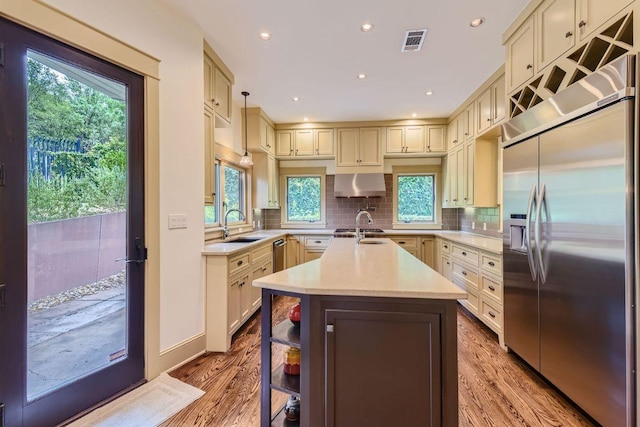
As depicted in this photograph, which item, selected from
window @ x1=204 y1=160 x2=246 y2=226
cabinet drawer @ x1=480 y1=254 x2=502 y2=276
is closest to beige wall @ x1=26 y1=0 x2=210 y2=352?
window @ x1=204 y1=160 x2=246 y2=226

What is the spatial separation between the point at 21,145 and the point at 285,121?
3667 mm

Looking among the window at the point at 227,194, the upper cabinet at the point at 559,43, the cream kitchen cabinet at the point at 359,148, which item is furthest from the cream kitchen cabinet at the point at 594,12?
the window at the point at 227,194

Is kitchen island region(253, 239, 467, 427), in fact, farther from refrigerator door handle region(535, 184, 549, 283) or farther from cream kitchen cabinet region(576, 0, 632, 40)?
cream kitchen cabinet region(576, 0, 632, 40)

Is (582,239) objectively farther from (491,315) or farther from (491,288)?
(491,315)

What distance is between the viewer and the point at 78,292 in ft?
5.66

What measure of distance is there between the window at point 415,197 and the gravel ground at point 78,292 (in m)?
4.24

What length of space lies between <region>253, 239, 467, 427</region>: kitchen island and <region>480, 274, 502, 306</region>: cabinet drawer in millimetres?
1743

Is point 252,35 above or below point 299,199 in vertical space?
above

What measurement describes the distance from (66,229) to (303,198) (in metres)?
3.80

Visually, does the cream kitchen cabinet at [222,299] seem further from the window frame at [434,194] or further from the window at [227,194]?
the window frame at [434,194]

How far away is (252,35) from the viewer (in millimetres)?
2451

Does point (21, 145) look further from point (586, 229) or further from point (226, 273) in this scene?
point (586, 229)

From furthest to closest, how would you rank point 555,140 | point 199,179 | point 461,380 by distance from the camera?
point 199,179 → point 461,380 → point 555,140

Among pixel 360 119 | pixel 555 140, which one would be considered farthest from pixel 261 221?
pixel 555 140
